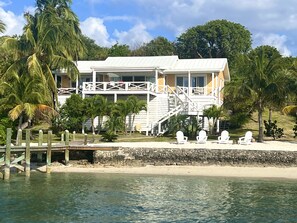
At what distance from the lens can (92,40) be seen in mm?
86438

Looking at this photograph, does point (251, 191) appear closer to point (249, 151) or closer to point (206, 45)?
point (249, 151)

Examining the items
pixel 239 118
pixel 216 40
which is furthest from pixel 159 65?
pixel 216 40

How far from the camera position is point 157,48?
81.6m

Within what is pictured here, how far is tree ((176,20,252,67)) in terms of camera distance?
2940 inches

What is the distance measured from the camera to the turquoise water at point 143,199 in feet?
51.8

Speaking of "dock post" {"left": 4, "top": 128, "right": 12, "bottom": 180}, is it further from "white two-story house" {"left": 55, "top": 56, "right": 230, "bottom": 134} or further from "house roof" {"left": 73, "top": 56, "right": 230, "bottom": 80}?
"house roof" {"left": 73, "top": 56, "right": 230, "bottom": 80}

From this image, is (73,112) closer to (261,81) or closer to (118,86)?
(118,86)

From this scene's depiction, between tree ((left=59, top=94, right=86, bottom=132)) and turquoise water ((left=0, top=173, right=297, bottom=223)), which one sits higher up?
tree ((left=59, top=94, right=86, bottom=132))

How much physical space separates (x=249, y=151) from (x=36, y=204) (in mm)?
13317

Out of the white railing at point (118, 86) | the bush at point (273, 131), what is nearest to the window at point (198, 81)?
the white railing at point (118, 86)

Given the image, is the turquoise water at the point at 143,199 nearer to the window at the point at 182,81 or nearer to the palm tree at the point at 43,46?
the palm tree at the point at 43,46

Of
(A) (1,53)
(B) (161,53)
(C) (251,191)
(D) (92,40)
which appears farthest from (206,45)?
(C) (251,191)

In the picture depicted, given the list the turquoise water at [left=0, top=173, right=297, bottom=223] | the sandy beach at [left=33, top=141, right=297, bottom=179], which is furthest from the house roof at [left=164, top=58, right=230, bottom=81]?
the turquoise water at [left=0, top=173, right=297, bottom=223]

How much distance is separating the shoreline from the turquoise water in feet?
3.90
